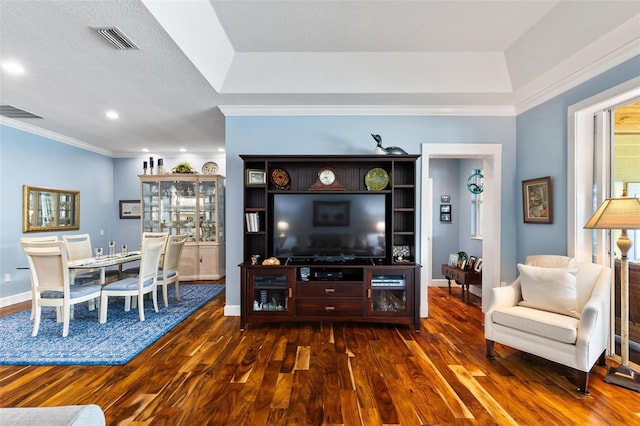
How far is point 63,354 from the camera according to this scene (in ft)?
8.81

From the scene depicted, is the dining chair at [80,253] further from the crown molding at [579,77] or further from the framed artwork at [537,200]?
the crown molding at [579,77]

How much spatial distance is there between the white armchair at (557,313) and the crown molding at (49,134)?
6.69 meters

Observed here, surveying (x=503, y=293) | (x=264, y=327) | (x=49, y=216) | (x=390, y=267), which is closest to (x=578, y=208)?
(x=503, y=293)

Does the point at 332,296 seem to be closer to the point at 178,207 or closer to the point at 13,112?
the point at 178,207

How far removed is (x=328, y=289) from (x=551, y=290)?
6.73 feet

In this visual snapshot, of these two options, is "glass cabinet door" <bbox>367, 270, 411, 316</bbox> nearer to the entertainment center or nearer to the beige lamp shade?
the entertainment center

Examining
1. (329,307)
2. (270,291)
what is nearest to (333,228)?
(329,307)

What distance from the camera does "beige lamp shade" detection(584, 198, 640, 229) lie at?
210cm

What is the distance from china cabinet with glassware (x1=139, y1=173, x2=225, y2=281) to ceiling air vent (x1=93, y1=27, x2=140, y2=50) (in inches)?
142

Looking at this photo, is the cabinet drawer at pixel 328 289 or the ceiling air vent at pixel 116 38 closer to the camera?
the ceiling air vent at pixel 116 38

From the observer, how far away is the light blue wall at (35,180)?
430cm

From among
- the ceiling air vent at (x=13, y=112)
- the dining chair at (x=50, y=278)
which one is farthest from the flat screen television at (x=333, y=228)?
the ceiling air vent at (x=13, y=112)

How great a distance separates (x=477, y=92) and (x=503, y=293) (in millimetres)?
2127

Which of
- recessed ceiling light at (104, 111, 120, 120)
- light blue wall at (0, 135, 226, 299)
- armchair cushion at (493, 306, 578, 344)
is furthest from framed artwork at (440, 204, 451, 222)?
recessed ceiling light at (104, 111, 120, 120)
